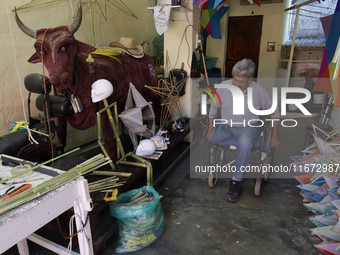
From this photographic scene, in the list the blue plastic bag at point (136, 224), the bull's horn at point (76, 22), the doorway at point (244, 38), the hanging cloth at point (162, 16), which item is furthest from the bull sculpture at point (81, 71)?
the doorway at point (244, 38)

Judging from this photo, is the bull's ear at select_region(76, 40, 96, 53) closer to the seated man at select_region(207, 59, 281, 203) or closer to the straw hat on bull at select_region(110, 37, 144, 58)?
the straw hat on bull at select_region(110, 37, 144, 58)

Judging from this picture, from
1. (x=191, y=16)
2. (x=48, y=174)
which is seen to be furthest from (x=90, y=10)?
(x=48, y=174)

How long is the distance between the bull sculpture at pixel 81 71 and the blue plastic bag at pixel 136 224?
0.76 m

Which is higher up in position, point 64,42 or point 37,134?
point 64,42

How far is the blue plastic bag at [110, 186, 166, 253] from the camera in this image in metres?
1.82

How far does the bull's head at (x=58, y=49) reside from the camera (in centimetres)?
193

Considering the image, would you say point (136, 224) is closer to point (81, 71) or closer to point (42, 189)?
point (42, 189)

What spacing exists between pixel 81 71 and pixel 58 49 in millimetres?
306

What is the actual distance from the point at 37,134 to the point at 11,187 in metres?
1.07

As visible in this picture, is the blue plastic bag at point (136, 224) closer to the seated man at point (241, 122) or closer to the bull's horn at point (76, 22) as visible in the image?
the seated man at point (241, 122)

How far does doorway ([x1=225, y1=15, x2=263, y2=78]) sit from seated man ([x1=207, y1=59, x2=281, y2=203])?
14.1 ft

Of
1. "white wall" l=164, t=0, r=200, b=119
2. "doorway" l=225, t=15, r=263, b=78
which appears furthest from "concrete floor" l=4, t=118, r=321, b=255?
"doorway" l=225, t=15, r=263, b=78

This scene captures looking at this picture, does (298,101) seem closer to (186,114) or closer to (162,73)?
(186,114)

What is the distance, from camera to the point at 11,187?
126 centimetres
